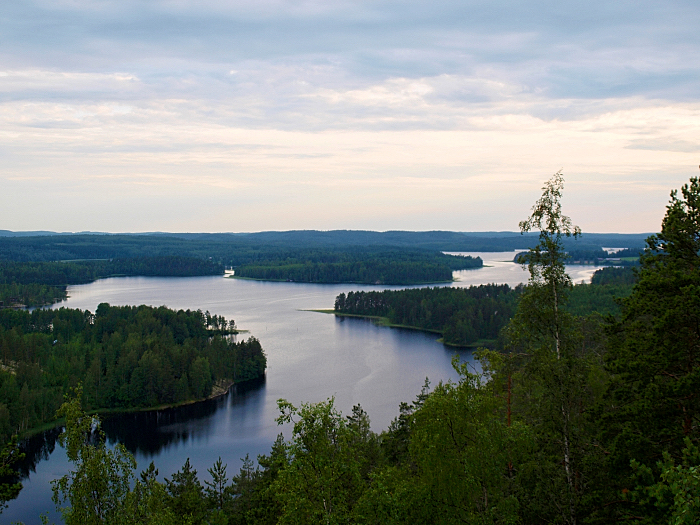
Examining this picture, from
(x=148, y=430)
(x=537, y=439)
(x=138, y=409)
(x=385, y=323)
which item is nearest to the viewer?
(x=537, y=439)

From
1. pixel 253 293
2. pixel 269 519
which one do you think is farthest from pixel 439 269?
pixel 269 519

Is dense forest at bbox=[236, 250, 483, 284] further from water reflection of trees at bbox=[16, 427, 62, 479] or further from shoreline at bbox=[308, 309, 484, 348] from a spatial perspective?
water reflection of trees at bbox=[16, 427, 62, 479]

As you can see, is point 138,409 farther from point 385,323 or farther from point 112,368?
point 385,323

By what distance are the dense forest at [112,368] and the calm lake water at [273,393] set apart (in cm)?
199

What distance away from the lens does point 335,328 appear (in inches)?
2859

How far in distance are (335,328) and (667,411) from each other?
64567 mm

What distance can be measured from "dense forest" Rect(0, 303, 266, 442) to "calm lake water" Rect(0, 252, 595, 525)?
199cm

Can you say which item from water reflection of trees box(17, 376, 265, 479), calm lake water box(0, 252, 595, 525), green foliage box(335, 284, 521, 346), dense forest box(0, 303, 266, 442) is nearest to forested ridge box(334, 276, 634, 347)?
green foliage box(335, 284, 521, 346)

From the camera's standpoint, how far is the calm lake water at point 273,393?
3045 centimetres

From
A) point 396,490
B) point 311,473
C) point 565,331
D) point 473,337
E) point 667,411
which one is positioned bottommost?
point 473,337

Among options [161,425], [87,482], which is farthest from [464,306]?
[87,482]

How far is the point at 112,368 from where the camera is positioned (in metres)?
42.8

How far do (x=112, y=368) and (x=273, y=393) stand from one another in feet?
39.4

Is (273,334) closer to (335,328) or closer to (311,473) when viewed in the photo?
(335,328)
